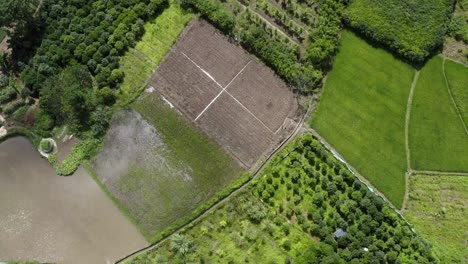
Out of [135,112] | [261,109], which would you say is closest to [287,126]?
[261,109]

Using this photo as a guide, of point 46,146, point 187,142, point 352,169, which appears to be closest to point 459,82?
point 352,169

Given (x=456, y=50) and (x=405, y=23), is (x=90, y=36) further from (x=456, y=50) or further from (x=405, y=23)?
(x=456, y=50)

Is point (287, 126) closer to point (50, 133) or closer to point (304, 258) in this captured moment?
point (304, 258)

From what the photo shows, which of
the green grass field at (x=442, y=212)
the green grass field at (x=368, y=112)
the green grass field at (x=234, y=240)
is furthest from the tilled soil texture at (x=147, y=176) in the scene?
the green grass field at (x=442, y=212)

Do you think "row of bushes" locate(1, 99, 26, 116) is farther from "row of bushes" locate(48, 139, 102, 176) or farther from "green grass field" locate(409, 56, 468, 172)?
"green grass field" locate(409, 56, 468, 172)

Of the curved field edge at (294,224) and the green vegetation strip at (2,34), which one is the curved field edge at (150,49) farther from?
the curved field edge at (294,224)

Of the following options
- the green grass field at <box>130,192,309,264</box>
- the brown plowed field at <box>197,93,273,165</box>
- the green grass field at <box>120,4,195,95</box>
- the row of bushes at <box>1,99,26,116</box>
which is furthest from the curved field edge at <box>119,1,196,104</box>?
the green grass field at <box>130,192,309,264</box>
